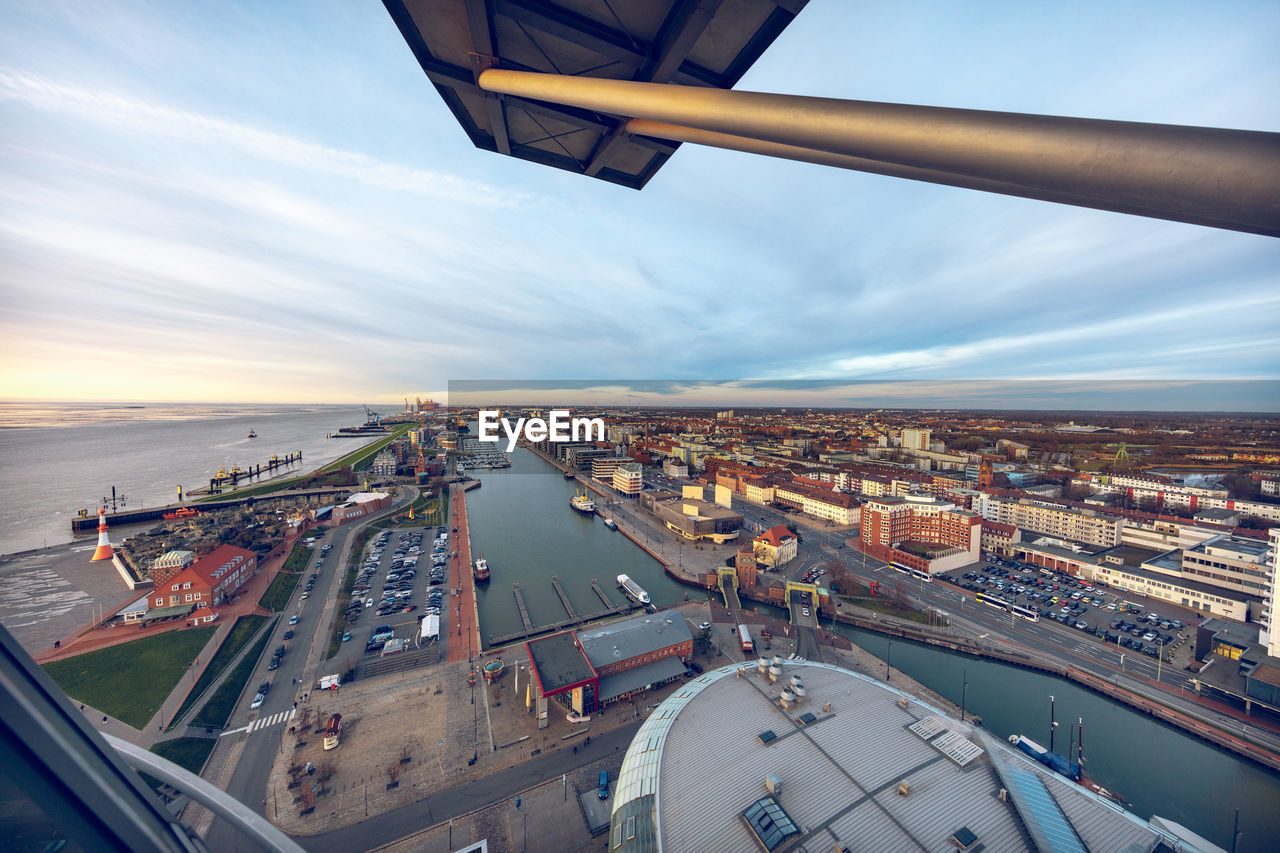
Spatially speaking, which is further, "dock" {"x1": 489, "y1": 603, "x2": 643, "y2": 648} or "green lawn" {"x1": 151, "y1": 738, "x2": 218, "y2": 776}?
"dock" {"x1": 489, "y1": 603, "x2": 643, "y2": 648}

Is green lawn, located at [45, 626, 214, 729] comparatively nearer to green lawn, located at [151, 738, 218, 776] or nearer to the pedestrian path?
green lawn, located at [151, 738, 218, 776]

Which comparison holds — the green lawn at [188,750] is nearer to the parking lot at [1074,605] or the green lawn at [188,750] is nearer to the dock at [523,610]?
the dock at [523,610]

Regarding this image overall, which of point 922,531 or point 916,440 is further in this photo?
point 916,440

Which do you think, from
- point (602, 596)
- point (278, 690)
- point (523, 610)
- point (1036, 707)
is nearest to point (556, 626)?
point (523, 610)

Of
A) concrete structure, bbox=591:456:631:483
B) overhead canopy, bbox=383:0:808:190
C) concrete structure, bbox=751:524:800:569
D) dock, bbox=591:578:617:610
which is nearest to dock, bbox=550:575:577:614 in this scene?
dock, bbox=591:578:617:610

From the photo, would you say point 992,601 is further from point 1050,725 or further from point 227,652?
point 227,652

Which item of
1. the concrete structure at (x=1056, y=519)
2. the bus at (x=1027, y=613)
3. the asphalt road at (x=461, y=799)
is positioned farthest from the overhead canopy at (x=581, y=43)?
the concrete structure at (x=1056, y=519)

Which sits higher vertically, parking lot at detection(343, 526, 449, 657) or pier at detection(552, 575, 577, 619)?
parking lot at detection(343, 526, 449, 657)
